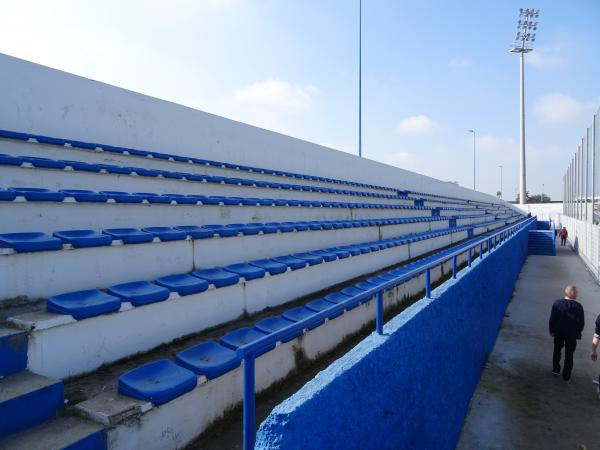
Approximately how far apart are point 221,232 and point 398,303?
2.83m

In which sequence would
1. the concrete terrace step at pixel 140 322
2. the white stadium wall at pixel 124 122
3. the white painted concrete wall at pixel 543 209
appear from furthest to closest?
the white painted concrete wall at pixel 543 209, the white stadium wall at pixel 124 122, the concrete terrace step at pixel 140 322

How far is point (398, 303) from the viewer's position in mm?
5266

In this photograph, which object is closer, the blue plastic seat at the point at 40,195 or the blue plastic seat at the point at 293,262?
the blue plastic seat at the point at 40,195

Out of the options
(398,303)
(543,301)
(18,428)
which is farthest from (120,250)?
(543,301)

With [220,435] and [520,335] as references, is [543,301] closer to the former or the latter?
[520,335]

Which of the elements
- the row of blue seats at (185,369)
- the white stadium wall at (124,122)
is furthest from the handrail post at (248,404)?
the white stadium wall at (124,122)

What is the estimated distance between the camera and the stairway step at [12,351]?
1779 millimetres

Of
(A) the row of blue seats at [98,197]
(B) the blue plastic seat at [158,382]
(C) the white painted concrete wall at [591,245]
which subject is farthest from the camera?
(C) the white painted concrete wall at [591,245]

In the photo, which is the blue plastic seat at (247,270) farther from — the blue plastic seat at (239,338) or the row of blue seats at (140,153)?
the row of blue seats at (140,153)

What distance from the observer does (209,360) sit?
2217mm

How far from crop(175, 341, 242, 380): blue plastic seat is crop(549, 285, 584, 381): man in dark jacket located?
4.55m

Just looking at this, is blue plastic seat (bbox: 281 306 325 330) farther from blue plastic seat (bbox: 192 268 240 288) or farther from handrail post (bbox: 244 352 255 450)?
handrail post (bbox: 244 352 255 450)

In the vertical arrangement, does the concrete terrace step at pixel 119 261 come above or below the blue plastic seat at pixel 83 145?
below

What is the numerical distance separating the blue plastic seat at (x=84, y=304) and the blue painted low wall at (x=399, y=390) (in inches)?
53.8
